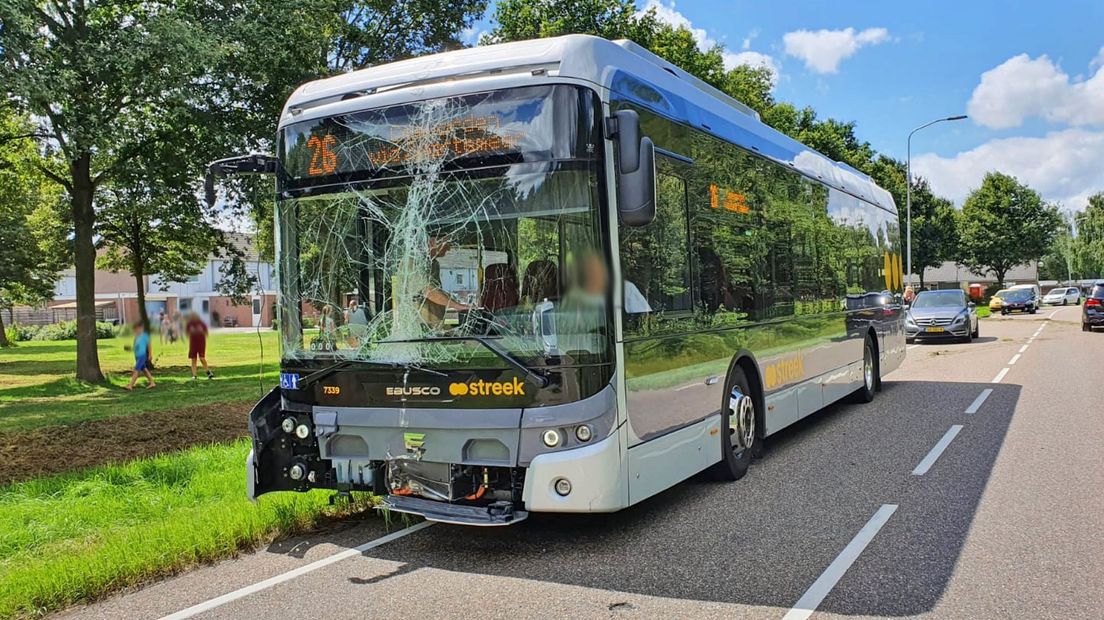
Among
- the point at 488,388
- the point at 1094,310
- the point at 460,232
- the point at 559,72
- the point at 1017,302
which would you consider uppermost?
the point at 559,72

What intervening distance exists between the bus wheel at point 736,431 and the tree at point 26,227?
63.3ft

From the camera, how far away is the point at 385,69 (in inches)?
224

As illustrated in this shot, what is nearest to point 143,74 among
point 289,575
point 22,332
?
point 289,575

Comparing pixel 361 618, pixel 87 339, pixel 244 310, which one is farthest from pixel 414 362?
pixel 87 339

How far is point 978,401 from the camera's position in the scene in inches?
474

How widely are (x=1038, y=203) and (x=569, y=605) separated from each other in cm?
7128

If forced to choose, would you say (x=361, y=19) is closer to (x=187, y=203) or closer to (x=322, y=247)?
(x=187, y=203)

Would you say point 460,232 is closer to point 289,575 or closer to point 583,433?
point 583,433

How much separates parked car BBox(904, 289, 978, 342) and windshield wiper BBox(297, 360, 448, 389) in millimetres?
21404

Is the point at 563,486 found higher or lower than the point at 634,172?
lower

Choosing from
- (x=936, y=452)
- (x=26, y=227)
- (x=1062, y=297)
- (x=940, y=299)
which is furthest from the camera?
(x=1062, y=297)

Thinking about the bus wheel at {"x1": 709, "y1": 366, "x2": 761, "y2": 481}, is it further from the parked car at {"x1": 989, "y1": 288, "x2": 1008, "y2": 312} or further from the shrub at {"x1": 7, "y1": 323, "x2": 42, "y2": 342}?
the shrub at {"x1": 7, "y1": 323, "x2": 42, "y2": 342}

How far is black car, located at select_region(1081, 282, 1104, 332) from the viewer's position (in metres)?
28.5

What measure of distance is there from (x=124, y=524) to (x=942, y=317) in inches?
923
